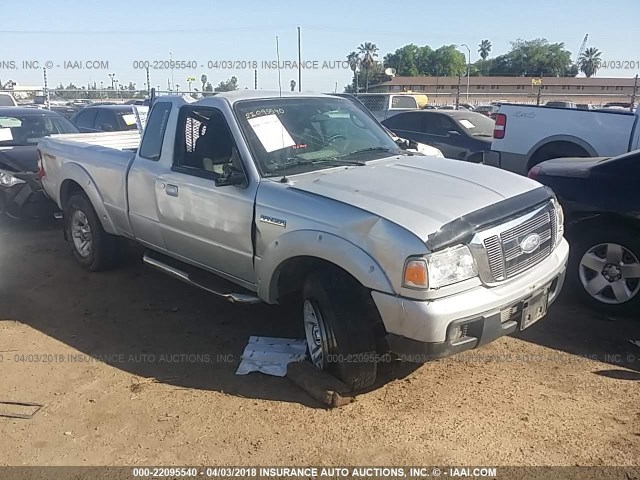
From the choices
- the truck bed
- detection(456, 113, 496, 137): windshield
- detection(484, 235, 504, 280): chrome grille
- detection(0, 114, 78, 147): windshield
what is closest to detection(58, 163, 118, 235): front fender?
the truck bed

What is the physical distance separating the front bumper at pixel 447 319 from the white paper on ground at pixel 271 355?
111cm

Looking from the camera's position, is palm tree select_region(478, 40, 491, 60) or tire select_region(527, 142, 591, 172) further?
palm tree select_region(478, 40, 491, 60)

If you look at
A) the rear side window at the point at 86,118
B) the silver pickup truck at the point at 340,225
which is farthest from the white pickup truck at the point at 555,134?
the rear side window at the point at 86,118

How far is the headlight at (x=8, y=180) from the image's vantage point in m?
7.96

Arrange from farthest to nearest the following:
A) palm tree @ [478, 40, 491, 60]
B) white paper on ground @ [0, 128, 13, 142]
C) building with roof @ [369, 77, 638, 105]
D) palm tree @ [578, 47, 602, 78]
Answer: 1. palm tree @ [478, 40, 491, 60]
2. palm tree @ [578, 47, 602, 78]
3. building with roof @ [369, 77, 638, 105]
4. white paper on ground @ [0, 128, 13, 142]

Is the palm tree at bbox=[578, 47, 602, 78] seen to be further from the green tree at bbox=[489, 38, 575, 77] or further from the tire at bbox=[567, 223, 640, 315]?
the tire at bbox=[567, 223, 640, 315]

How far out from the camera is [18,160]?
8227 millimetres

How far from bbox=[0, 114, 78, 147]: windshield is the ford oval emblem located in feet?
26.4

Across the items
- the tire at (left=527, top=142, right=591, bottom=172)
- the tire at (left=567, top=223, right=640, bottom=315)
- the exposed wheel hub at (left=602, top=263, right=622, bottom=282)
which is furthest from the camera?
the tire at (left=527, top=142, right=591, bottom=172)

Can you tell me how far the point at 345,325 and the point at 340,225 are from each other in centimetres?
61

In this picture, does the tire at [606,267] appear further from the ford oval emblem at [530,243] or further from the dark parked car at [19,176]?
the dark parked car at [19,176]

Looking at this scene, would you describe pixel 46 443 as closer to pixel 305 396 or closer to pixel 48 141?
pixel 305 396

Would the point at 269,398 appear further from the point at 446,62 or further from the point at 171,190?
the point at 446,62

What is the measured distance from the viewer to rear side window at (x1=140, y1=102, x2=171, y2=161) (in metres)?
5.05
